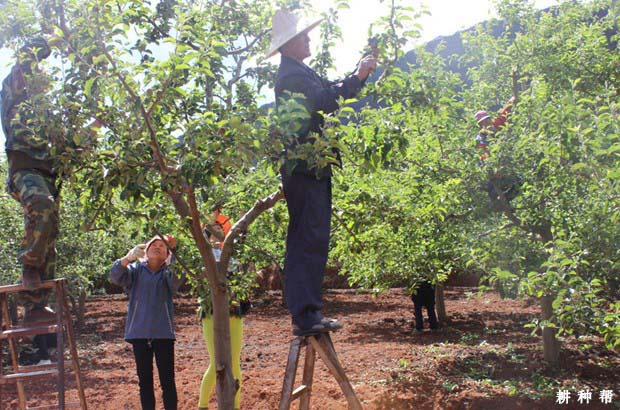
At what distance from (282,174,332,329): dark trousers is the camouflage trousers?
5.88 ft

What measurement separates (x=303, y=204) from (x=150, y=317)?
2.13m

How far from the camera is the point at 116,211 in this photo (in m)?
3.77

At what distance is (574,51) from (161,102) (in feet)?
15.7

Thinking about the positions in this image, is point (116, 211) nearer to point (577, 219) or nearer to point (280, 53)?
point (280, 53)

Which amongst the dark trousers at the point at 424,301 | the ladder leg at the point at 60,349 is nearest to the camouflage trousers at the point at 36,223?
the ladder leg at the point at 60,349

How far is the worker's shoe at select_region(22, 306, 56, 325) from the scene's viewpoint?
4719mm

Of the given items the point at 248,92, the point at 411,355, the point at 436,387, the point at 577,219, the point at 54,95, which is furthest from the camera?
the point at 411,355

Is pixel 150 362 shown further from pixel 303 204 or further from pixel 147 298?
pixel 303 204

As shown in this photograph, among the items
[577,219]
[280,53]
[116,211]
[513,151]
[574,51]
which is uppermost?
[574,51]

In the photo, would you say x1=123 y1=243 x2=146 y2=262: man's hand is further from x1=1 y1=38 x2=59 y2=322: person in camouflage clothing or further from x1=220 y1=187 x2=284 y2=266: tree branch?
x1=220 y1=187 x2=284 y2=266: tree branch

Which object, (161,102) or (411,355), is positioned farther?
(411,355)

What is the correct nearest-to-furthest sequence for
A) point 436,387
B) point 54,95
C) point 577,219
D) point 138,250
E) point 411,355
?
1. point 54,95
2. point 577,219
3. point 138,250
4. point 436,387
5. point 411,355

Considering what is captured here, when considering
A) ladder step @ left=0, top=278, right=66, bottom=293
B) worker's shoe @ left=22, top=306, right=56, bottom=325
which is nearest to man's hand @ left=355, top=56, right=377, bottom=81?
ladder step @ left=0, top=278, right=66, bottom=293

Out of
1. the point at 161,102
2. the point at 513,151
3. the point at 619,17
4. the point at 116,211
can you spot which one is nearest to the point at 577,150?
the point at 513,151
